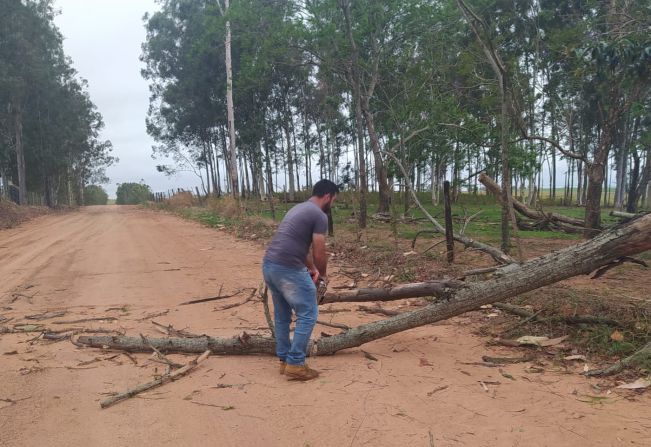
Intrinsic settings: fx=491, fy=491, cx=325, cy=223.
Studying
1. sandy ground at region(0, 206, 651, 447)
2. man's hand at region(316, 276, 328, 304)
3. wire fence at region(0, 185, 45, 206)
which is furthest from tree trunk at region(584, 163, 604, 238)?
wire fence at region(0, 185, 45, 206)

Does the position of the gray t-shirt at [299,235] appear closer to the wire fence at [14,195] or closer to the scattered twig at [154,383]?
the scattered twig at [154,383]

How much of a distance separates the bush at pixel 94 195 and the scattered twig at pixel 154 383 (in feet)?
232

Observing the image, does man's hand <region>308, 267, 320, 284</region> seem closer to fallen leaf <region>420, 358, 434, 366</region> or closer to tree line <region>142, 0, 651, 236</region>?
fallen leaf <region>420, 358, 434, 366</region>

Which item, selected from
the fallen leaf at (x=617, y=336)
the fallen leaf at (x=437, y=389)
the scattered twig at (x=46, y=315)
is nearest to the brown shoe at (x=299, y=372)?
the fallen leaf at (x=437, y=389)

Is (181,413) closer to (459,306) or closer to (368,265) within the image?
(459,306)

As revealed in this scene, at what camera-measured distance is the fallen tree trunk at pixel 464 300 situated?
4.48m

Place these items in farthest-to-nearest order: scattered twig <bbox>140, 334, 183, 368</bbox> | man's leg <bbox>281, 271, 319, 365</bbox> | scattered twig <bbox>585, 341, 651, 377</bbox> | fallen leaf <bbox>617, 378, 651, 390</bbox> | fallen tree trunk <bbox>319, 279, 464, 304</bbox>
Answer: fallen tree trunk <bbox>319, 279, 464, 304</bbox> → scattered twig <bbox>140, 334, 183, 368</bbox> → man's leg <bbox>281, 271, 319, 365</bbox> → scattered twig <bbox>585, 341, 651, 377</bbox> → fallen leaf <bbox>617, 378, 651, 390</bbox>

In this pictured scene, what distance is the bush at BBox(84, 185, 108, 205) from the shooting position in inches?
2766

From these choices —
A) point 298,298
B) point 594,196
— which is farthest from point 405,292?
point 594,196

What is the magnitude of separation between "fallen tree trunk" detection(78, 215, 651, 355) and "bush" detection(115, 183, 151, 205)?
58.8 metres

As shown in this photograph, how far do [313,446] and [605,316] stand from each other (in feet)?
11.6

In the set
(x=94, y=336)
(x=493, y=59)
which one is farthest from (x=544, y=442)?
(x=493, y=59)

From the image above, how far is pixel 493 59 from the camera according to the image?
25.0 feet

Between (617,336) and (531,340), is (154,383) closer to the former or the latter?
(531,340)
